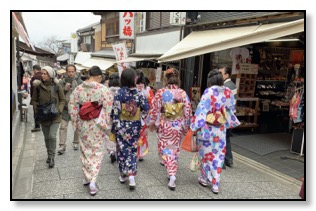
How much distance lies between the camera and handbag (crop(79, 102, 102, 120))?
372 centimetres

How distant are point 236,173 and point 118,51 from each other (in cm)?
843

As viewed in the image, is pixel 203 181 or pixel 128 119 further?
pixel 203 181

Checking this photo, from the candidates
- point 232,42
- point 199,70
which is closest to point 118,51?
point 199,70

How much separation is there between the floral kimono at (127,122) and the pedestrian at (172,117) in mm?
308

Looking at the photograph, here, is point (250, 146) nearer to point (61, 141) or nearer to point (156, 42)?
point (61, 141)

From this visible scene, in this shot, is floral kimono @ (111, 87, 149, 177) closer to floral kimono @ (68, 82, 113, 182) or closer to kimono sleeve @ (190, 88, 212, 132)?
floral kimono @ (68, 82, 113, 182)

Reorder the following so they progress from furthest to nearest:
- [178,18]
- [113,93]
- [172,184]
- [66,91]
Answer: [178,18], [66,91], [113,93], [172,184]

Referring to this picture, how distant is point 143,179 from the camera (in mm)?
4430

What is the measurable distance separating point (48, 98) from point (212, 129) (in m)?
2.88

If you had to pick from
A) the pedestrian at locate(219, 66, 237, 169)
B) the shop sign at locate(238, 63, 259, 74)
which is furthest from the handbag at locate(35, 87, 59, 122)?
the shop sign at locate(238, 63, 259, 74)

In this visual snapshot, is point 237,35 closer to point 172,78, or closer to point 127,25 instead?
point 172,78

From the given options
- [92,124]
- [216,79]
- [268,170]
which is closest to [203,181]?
[268,170]

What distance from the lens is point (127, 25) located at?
40.9 feet

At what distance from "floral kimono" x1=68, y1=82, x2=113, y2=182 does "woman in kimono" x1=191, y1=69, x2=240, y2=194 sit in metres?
1.32
